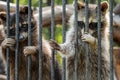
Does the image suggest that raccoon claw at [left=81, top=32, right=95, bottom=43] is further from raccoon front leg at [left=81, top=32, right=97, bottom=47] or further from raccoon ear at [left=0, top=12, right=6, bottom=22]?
raccoon ear at [left=0, top=12, right=6, bottom=22]

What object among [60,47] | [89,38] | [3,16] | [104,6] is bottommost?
[60,47]

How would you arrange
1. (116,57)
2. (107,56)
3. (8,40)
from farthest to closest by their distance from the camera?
(116,57)
(107,56)
(8,40)

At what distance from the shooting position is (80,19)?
19.3 ft

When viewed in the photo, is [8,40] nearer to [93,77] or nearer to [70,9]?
[93,77]

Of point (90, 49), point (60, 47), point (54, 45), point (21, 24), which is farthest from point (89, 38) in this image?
point (21, 24)

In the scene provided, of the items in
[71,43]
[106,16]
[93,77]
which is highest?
[106,16]

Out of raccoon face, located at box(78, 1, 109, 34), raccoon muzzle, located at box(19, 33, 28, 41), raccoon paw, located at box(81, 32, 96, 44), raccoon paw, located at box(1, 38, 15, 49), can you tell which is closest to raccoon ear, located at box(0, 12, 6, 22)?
raccoon muzzle, located at box(19, 33, 28, 41)

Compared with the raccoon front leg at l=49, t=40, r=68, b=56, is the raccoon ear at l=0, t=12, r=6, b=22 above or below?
above

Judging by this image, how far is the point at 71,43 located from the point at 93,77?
59 centimetres

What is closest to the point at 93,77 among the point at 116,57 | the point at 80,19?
the point at 80,19

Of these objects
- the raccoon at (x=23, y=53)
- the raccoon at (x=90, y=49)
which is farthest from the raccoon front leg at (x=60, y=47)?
the raccoon at (x=23, y=53)

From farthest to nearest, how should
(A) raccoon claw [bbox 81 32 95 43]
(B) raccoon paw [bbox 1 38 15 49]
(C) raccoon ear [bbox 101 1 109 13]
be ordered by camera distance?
(C) raccoon ear [bbox 101 1 109 13] < (B) raccoon paw [bbox 1 38 15 49] < (A) raccoon claw [bbox 81 32 95 43]

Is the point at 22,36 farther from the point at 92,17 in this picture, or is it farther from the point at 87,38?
the point at 87,38

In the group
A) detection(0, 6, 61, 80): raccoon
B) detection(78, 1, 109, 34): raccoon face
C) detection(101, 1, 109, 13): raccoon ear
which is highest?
detection(101, 1, 109, 13): raccoon ear
